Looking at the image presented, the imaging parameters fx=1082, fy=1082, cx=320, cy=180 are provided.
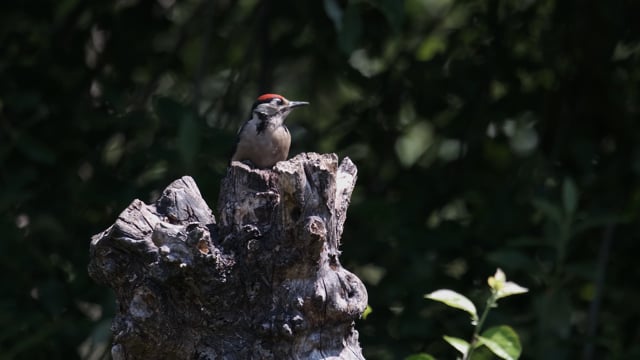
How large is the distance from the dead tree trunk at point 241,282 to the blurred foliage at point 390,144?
2.14 metres

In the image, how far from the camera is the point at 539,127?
5242mm

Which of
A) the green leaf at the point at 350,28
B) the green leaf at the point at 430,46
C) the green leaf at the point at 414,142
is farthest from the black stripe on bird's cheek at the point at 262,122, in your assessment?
the green leaf at the point at 430,46

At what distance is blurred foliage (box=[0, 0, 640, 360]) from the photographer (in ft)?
15.4

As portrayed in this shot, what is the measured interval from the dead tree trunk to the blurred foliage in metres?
2.14

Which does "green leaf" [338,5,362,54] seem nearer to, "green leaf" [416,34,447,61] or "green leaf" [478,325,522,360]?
"green leaf" [416,34,447,61]

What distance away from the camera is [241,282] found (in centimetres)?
237

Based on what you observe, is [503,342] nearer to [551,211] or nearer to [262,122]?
[551,211]

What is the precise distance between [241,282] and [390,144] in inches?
117

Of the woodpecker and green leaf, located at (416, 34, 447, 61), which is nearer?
the woodpecker

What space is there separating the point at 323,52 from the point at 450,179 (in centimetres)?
94

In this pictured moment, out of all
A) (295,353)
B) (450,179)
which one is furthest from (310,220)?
(450,179)

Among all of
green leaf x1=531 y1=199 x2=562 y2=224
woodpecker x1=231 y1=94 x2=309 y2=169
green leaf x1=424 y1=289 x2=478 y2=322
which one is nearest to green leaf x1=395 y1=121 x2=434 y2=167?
woodpecker x1=231 y1=94 x2=309 y2=169

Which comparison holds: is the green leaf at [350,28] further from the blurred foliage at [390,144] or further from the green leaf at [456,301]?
the green leaf at [456,301]

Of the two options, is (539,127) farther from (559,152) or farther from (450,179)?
(450,179)
